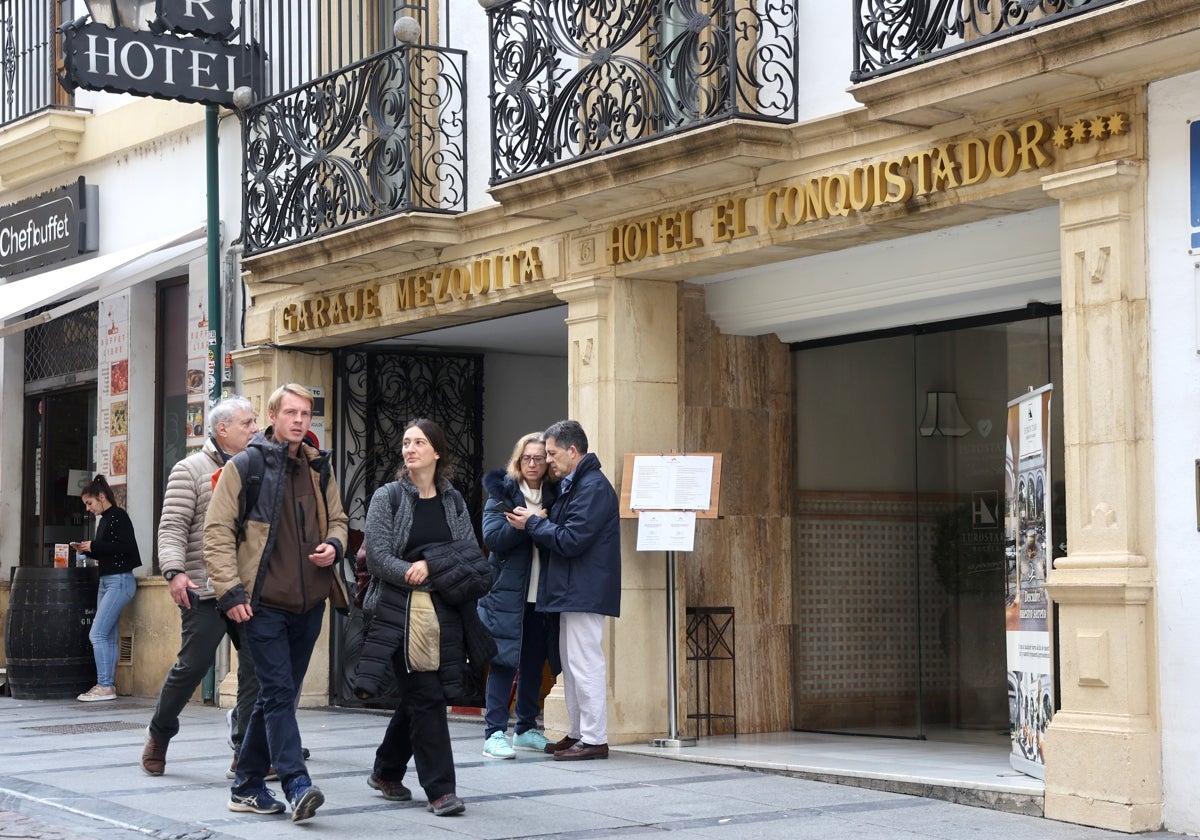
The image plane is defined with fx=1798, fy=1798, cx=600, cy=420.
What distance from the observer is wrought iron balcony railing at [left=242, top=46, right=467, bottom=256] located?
11781 millimetres

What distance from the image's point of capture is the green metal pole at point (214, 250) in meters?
14.0

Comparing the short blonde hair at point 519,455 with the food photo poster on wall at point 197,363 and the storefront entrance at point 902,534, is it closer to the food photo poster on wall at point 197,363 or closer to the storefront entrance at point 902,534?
the storefront entrance at point 902,534

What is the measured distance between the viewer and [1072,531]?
7840 mm

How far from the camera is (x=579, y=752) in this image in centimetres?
965

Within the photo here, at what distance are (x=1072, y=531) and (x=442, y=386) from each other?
7195 mm

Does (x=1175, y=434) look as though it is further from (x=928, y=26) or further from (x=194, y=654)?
(x=194, y=654)

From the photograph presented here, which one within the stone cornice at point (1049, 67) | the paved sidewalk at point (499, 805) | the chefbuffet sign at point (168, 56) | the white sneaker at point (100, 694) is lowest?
the white sneaker at point (100, 694)

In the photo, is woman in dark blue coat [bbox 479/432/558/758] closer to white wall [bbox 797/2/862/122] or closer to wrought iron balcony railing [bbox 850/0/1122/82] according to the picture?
white wall [bbox 797/2/862/122]

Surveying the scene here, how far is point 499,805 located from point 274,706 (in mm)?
1192

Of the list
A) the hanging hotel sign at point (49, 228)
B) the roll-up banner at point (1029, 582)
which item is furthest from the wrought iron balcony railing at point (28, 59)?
the roll-up banner at point (1029, 582)

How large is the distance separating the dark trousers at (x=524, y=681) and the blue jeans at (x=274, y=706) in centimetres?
236

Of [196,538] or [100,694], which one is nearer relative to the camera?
[196,538]

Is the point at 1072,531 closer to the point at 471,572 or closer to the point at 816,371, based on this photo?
the point at 471,572

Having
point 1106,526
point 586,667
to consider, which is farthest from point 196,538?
point 1106,526
